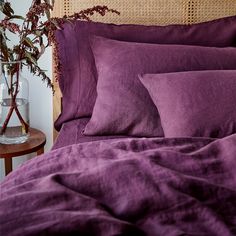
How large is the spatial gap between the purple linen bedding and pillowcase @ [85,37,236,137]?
26 millimetres

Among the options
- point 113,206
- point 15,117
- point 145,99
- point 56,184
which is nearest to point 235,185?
point 113,206

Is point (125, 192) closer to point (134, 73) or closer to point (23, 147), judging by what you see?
point (134, 73)

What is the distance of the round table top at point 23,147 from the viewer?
5.76 feet

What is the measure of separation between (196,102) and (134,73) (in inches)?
11.6

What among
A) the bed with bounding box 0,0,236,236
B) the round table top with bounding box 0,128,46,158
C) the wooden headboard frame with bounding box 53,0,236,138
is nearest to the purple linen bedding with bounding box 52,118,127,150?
the bed with bounding box 0,0,236,236

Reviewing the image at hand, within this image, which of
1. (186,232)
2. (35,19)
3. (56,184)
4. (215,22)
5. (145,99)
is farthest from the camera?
(215,22)

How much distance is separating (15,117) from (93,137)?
0.39 m

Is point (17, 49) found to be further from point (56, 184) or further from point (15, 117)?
point (56, 184)

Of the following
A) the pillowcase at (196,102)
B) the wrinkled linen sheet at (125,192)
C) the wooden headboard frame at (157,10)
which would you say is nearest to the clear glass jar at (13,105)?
the wooden headboard frame at (157,10)

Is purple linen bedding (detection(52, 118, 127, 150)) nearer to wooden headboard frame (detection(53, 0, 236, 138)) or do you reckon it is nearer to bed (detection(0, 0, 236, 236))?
bed (detection(0, 0, 236, 236))

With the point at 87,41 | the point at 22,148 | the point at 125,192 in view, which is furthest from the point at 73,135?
the point at 125,192

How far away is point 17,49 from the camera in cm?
182

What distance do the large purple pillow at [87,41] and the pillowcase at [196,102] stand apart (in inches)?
13.0

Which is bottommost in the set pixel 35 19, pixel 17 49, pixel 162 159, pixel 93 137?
pixel 93 137
